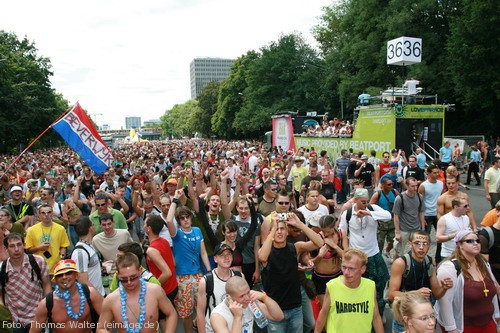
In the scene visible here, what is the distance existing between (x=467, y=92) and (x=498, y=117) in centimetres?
405

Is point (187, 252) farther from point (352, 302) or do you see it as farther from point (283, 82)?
point (283, 82)

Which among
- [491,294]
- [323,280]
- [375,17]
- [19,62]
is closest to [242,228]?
[323,280]

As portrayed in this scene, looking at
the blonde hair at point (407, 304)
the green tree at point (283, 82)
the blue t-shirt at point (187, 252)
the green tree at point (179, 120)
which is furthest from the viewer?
the green tree at point (179, 120)

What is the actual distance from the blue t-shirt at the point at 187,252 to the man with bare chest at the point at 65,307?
55.1 inches

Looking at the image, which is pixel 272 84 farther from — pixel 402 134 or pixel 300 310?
pixel 300 310

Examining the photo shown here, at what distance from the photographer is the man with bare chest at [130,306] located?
349 centimetres

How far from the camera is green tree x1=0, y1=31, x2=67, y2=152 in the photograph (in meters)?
39.6

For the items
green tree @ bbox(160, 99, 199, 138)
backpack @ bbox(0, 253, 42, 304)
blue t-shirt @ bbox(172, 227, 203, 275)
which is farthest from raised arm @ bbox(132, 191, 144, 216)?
green tree @ bbox(160, 99, 199, 138)

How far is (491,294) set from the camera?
384 cm

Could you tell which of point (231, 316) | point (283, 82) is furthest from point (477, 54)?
point (283, 82)

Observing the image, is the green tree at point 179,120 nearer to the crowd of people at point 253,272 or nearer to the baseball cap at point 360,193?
the crowd of people at point 253,272

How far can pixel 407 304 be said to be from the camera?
2918mm

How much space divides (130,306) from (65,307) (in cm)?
61

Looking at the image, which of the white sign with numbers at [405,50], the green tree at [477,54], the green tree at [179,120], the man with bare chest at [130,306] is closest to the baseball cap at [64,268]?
the man with bare chest at [130,306]
